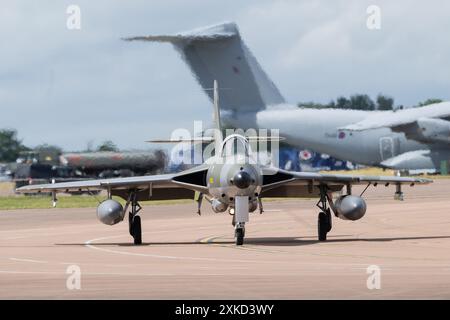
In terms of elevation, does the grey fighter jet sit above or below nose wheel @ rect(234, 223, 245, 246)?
above

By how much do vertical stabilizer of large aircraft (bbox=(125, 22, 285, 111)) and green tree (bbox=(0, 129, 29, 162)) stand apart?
14308mm

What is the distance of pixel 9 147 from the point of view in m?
72.9

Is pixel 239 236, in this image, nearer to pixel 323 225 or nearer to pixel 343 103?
pixel 323 225

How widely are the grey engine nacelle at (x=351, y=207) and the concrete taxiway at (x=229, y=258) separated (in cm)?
66

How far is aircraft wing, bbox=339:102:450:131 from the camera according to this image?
73688mm

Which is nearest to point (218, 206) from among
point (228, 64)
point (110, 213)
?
point (110, 213)

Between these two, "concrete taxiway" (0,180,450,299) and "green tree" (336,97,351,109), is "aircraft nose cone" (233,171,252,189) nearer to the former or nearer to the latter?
"concrete taxiway" (0,180,450,299)

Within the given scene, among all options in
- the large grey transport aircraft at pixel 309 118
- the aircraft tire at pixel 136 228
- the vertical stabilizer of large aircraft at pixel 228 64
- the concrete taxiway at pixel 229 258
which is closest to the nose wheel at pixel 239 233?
the concrete taxiway at pixel 229 258

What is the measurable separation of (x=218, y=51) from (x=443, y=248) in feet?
147

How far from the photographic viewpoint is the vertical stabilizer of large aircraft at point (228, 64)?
63.3m

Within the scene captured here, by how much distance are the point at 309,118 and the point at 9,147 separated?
73.9 ft

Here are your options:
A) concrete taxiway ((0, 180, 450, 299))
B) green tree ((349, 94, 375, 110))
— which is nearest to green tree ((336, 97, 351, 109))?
green tree ((349, 94, 375, 110))
